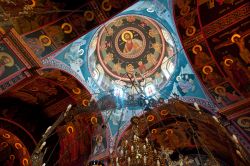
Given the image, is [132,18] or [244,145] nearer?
[244,145]

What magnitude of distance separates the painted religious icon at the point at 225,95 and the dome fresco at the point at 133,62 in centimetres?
71

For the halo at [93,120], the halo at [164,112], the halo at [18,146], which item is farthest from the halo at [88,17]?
the halo at [18,146]

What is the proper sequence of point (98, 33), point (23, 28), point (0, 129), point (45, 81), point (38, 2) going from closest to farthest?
point (38, 2) → point (23, 28) → point (45, 81) → point (0, 129) → point (98, 33)

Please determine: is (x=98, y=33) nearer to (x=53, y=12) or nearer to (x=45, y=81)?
(x=45, y=81)

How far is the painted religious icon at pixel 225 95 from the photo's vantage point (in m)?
7.93

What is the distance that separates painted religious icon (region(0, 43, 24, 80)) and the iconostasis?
2.32 metres

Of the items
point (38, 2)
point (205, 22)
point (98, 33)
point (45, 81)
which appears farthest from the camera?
point (98, 33)

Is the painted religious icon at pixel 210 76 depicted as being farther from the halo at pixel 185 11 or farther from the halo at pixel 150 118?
the halo at pixel 150 118

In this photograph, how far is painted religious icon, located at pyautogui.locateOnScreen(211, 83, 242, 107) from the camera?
7926mm

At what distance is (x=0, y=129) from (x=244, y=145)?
7.84 meters

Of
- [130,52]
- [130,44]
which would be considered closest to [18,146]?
[130,52]

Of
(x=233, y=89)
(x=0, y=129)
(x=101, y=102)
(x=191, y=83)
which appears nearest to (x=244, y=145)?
(x=233, y=89)

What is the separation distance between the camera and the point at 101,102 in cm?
1009

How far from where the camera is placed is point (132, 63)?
1184cm
